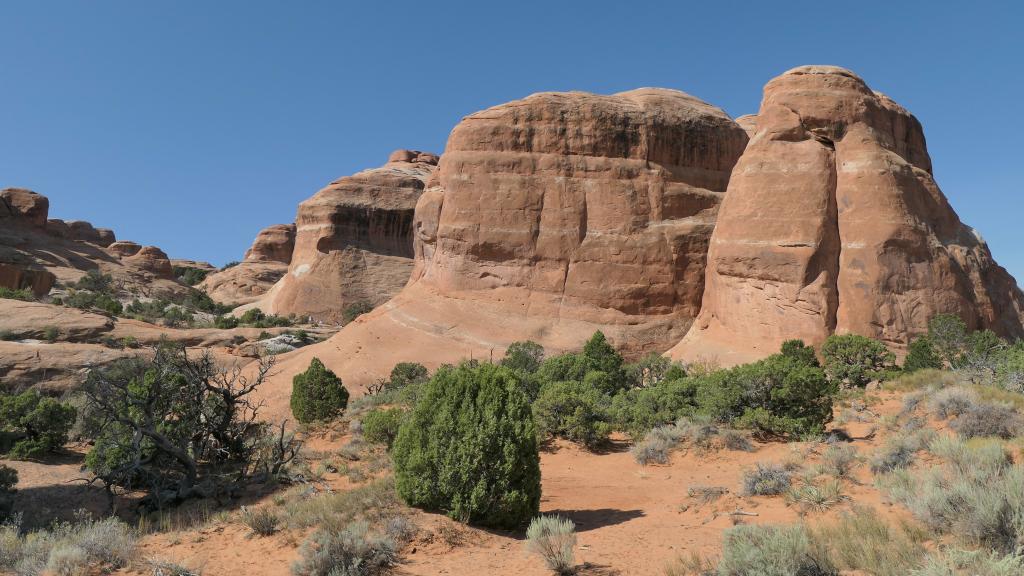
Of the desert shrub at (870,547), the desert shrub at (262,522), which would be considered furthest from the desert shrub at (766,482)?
the desert shrub at (262,522)

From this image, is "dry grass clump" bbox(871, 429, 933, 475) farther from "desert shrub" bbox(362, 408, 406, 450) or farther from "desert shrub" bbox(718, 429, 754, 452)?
"desert shrub" bbox(362, 408, 406, 450)

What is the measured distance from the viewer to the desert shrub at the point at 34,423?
1556 cm

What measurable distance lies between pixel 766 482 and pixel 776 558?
13.7 ft

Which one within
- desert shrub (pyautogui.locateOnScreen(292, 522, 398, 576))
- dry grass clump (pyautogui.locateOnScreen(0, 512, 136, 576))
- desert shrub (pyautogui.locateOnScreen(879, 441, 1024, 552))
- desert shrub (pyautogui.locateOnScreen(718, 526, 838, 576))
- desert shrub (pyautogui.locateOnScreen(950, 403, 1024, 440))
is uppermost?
desert shrub (pyautogui.locateOnScreen(950, 403, 1024, 440))

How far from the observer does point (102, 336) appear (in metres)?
29.4

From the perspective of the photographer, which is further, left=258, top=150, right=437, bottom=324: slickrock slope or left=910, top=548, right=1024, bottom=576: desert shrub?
left=258, top=150, right=437, bottom=324: slickrock slope

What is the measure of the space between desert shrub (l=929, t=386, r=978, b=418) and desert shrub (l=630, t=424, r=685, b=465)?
4.89m

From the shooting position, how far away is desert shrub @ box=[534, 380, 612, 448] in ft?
45.3

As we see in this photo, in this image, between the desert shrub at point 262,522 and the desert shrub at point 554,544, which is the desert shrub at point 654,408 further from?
the desert shrub at point 262,522

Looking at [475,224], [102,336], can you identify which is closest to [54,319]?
[102,336]

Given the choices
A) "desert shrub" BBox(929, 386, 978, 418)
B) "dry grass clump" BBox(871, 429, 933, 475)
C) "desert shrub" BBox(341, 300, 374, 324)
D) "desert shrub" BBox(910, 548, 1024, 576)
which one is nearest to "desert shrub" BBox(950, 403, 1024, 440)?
"desert shrub" BBox(929, 386, 978, 418)

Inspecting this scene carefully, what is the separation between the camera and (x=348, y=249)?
51.6 m

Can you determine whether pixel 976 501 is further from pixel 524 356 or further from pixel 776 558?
pixel 524 356

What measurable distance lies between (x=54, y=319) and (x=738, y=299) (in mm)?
32678
